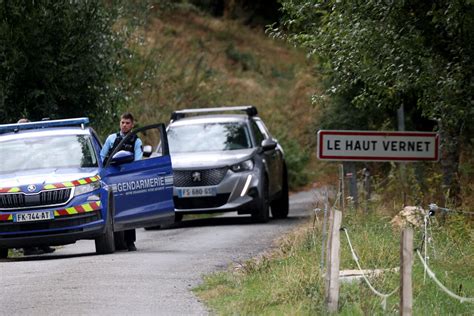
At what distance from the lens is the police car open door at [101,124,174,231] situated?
18328mm

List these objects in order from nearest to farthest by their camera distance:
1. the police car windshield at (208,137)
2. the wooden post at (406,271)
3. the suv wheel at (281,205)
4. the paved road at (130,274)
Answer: the wooden post at (406,271) < the paved road at (130,274) < the police car windshield at (208,137) < the suv wheel at (281,205)

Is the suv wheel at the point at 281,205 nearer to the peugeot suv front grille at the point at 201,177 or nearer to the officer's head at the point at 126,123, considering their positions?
the peugeot suv front grille at the point at 201,177

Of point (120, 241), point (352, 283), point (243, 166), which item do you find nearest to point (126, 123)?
point (120, 241)

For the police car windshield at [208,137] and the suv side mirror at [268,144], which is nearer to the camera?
the suv side mirror at [268,144]

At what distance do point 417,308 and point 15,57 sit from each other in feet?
44.2

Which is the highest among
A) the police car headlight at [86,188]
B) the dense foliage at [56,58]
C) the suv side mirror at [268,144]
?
the dense foliage at [56,58]

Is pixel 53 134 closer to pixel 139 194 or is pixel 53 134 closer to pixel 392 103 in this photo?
pixel 139 194

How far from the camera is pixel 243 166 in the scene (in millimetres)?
23281

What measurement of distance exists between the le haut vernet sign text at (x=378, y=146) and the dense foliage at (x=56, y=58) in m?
10.2

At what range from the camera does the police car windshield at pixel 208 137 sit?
23938 mm

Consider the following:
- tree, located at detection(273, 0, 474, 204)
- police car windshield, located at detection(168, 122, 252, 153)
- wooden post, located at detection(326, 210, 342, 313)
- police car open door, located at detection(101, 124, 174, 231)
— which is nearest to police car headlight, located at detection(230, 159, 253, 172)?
police car windshield, located at detection(168, 122, 252, 153)

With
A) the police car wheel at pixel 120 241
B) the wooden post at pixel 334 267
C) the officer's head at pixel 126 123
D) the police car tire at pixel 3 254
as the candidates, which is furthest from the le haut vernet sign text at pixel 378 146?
the police car tire at pixel 3 254

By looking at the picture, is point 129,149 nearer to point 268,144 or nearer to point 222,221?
point 268,144

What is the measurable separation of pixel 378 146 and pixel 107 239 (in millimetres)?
4439
